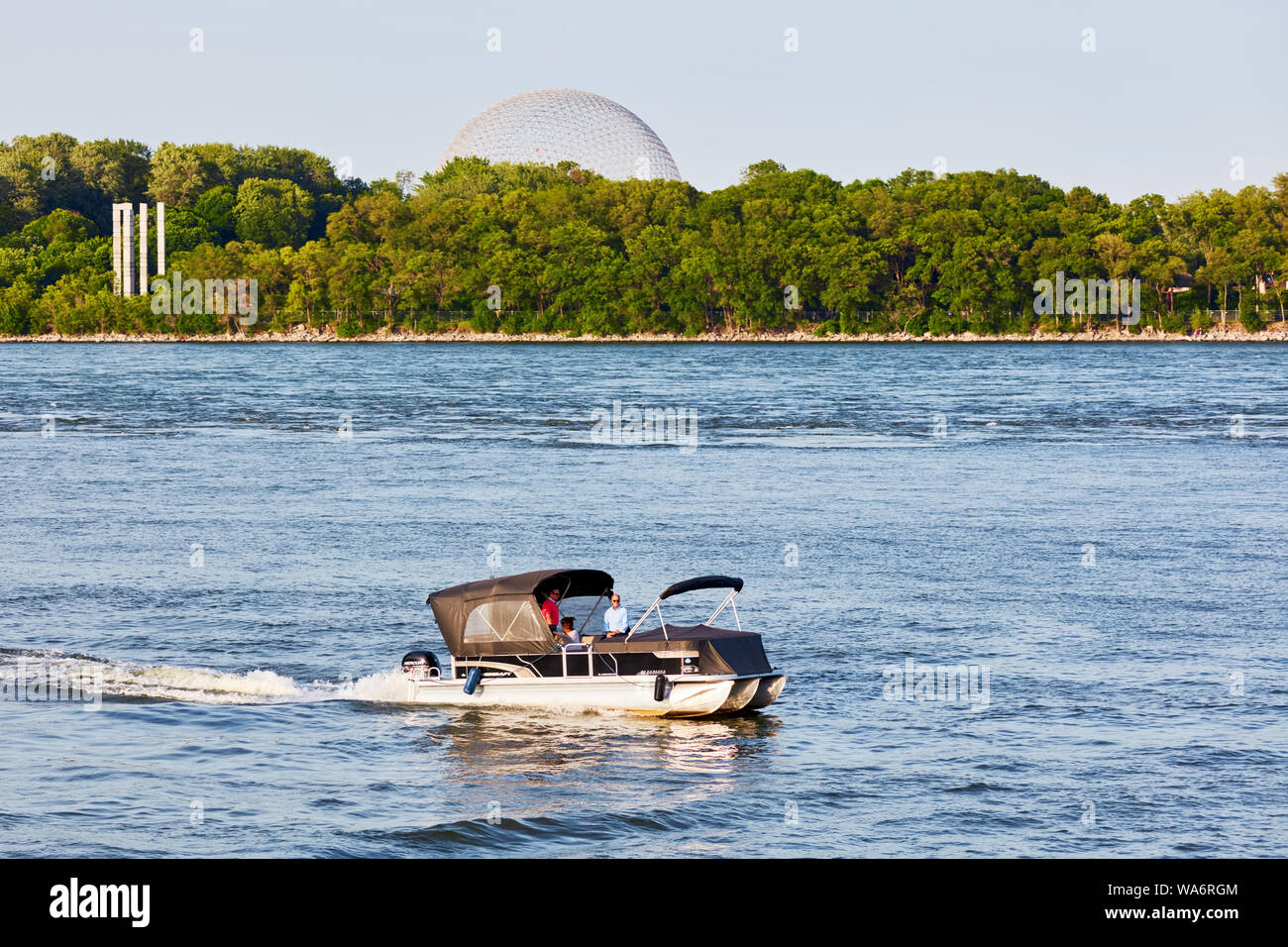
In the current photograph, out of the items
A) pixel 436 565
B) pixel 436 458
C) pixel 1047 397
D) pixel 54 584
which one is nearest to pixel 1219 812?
pixel 436 565

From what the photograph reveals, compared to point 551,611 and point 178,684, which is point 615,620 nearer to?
point 551,611

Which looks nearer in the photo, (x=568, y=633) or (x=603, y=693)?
(x=603, y=693)

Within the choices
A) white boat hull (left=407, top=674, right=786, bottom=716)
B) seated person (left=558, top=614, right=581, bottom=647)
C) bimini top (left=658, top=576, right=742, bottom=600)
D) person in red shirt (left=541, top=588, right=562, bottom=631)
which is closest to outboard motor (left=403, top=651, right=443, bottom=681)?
white boat hull (left=407, top=674, right=786, bottom=716)

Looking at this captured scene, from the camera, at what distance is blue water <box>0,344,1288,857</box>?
2012 cm

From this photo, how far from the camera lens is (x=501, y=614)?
26.4 m

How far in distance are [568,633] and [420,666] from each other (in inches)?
103

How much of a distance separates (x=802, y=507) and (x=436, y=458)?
2064 cm

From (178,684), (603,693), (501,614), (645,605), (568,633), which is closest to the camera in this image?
(603,693)

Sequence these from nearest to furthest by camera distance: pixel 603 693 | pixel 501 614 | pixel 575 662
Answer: pixel 603 693, pixel 575 662, pixel 501 614

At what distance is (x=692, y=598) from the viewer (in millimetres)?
35031

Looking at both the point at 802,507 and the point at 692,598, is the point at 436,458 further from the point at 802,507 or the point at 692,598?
the point at 692,598

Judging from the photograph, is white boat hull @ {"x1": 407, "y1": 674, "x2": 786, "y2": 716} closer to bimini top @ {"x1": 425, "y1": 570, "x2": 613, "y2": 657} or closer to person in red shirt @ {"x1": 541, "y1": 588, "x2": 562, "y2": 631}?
bimini top @ {"x1": 425, "y1": 570, "x2": 613, "y2": 657}

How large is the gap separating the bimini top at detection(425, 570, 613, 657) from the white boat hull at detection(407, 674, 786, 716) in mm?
570

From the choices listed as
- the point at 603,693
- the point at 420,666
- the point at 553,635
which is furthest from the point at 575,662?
the point at 420,666
